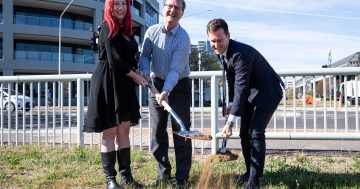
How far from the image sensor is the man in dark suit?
4176mm

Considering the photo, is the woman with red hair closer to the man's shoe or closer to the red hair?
the red hair

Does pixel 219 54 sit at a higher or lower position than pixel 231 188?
higher

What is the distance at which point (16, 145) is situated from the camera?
7.60m

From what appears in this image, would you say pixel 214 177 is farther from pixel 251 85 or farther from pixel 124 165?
pixel 251 85

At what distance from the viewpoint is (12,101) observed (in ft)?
24.9

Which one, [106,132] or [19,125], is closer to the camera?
[106,132]

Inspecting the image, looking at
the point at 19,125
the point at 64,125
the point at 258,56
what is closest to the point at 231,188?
the point at 258,56

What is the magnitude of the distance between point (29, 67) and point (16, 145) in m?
35.9

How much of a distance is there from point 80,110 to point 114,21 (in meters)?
3.41

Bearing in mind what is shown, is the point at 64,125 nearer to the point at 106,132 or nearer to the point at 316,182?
the point at 106,132

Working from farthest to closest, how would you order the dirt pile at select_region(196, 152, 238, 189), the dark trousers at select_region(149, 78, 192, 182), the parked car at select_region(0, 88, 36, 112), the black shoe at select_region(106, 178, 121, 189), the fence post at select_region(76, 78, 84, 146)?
the parked car at select_region(0, 88, 36, 112) → the fence post at select_region(76, 78, 84, 146) → the dark trousers at select_region(149, 78, 192, 182) → the black shoe at select_region(106, 178, 121, 189) → the dirt pile at select_region(196, 152, 238, 189)

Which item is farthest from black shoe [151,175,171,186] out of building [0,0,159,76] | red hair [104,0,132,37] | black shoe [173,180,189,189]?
building [0,0,159,76]

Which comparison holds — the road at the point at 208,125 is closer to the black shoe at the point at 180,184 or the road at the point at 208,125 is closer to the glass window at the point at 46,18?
the black shoe at the point at 180,184

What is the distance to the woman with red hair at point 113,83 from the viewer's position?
4.24 m
